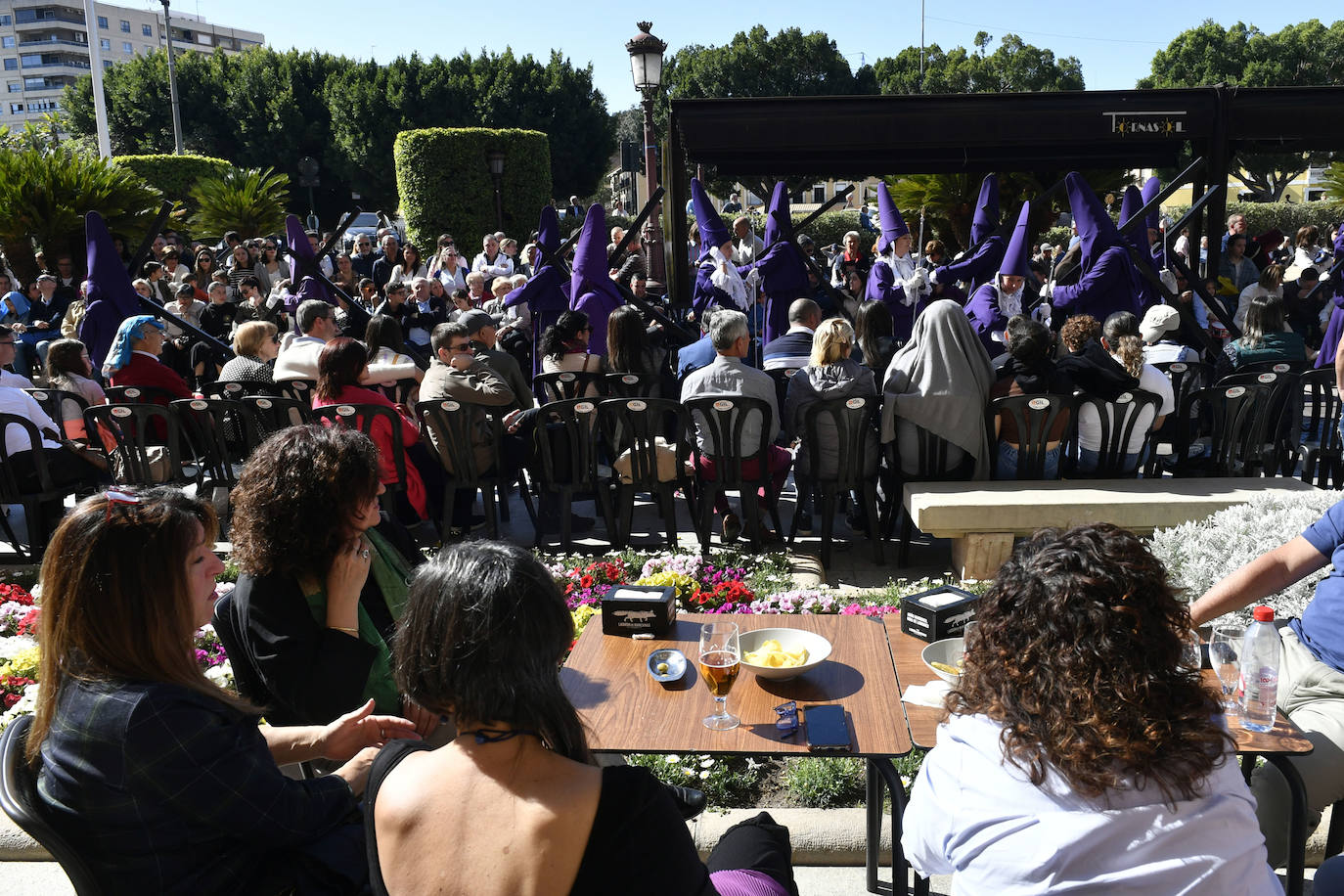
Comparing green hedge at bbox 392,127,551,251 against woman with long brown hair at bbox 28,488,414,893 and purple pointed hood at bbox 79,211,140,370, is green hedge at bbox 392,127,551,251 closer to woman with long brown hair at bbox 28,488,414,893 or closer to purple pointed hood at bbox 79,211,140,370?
purple pointed hood at bbox 79,211,140,370

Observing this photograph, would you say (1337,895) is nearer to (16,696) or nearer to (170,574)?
(170,574)

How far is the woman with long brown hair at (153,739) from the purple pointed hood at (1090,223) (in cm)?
802

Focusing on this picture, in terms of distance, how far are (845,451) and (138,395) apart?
4.40 metres

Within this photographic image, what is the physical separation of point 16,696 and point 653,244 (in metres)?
11.5

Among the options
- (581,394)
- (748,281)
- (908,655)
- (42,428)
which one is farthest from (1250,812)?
(748,281)

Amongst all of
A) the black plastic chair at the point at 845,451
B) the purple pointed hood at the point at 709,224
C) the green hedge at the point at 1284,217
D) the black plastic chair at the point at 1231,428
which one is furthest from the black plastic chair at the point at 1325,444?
the green hedge at the point at 1284,217

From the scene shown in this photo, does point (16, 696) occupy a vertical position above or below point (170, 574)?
below

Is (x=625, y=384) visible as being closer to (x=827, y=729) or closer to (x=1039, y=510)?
(x=1039, y=510)

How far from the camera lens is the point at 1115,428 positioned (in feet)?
16.9

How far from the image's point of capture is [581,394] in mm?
6117

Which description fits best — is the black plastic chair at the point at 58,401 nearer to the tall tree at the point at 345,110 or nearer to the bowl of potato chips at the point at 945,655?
the bowl of potato chips at the point at 945,655

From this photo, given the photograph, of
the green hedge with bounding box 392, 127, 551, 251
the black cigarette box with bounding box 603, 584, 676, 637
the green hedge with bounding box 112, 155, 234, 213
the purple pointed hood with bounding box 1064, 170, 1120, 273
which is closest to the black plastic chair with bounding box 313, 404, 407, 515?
the black cigarette box with bounding box 603, 584, 676, 637

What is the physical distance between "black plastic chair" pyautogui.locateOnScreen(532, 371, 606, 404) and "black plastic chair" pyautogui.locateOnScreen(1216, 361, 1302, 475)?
3.46m

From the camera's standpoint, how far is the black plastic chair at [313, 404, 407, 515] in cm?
511
